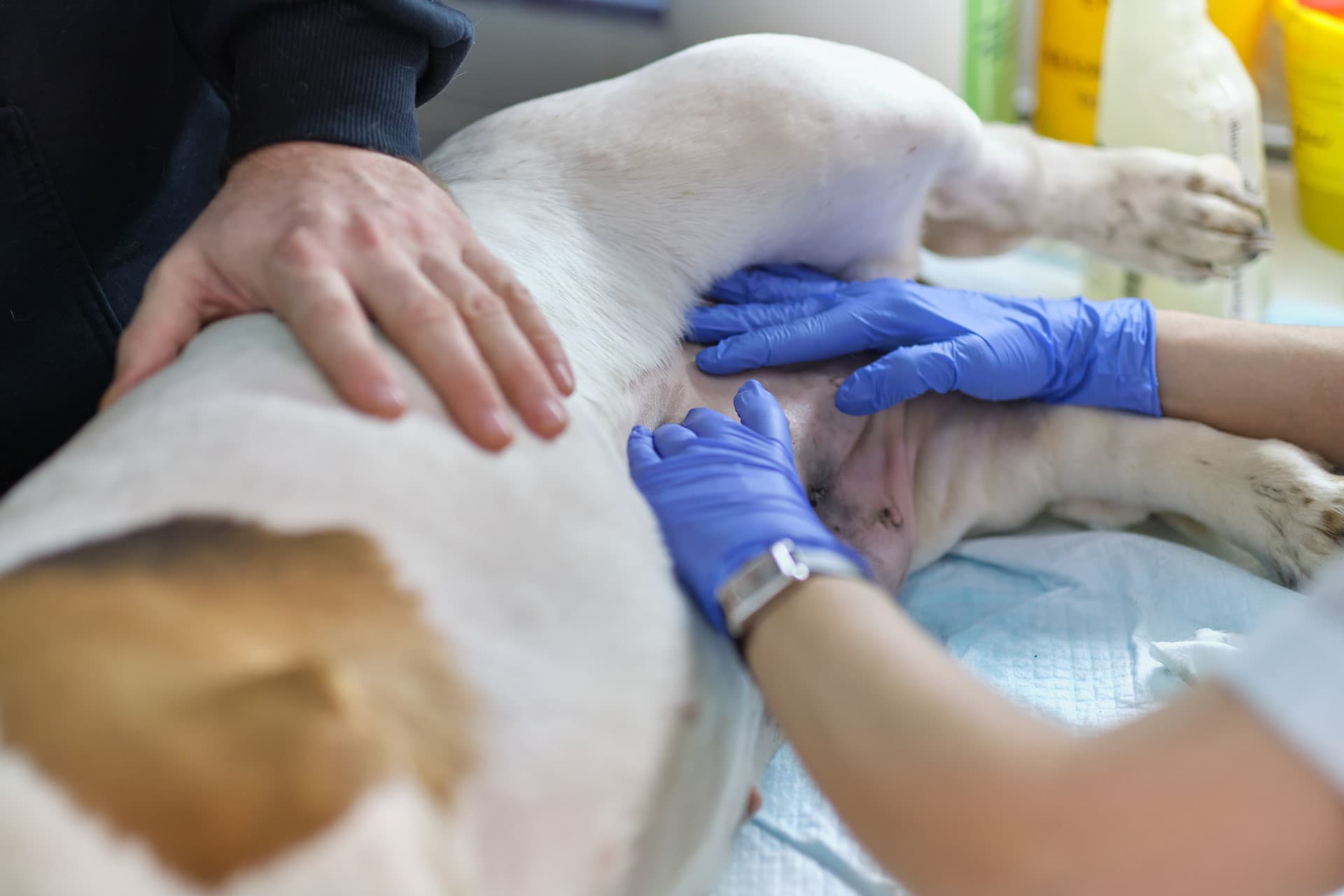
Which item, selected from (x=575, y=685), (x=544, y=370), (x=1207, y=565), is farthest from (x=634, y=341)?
(x=1207, y=565)

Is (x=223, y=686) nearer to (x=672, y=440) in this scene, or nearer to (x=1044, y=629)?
(x=672, y=440)

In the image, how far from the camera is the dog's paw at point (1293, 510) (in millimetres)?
1131

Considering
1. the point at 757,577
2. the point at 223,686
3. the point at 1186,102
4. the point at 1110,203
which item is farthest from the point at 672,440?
the point at 1186,102

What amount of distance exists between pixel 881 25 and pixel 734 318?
0.59 meters

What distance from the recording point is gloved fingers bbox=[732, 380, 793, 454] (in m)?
1.09

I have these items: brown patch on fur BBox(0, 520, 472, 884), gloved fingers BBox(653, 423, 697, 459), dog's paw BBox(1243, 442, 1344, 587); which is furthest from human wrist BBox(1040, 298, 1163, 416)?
brown patch on fur BBox(0, 520, 472, 884)

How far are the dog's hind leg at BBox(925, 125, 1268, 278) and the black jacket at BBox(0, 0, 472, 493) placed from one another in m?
0.70

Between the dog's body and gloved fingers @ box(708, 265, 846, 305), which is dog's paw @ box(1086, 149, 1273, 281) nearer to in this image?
the dog's body

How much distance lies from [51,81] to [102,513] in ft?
2.15

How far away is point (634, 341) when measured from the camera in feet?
3.84

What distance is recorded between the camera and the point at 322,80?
1144mm

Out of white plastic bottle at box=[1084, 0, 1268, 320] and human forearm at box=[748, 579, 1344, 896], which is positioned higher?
human forearm at box=[748, 579, 1344, 896]

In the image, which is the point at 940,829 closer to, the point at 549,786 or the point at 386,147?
the point at 549,786

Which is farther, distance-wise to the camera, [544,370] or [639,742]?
[544,370]
